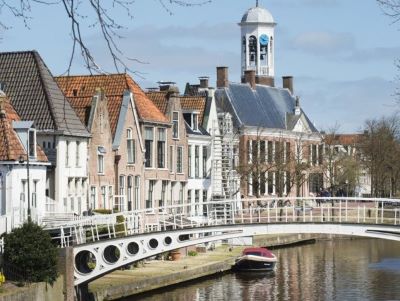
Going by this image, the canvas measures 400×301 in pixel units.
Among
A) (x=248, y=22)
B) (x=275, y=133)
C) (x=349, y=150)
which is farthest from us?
(x=349, y=150)

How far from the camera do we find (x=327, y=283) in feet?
179

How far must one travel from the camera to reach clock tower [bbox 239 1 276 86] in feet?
336

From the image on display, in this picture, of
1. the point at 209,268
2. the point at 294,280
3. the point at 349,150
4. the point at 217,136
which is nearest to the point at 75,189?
the point at 209,268

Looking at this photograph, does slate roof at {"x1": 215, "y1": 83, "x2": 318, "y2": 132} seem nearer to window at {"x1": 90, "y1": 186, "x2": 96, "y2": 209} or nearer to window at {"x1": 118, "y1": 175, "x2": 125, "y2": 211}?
window at {"x1": 118, "y1": 175, "x2": 125, "y2": 211}

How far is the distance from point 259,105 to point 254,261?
33019 millimetres

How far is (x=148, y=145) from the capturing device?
63531 millimetres

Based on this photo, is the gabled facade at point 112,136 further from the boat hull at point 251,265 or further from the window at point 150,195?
the boat hull at point 251,265

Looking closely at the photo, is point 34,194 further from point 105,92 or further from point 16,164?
point 105,92

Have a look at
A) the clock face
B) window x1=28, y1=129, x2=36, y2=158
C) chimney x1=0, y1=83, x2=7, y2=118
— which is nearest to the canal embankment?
window x1=28, y1=129, x2=36, y2=158

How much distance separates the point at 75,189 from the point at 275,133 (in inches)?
1521

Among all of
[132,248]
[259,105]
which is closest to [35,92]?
[132,248]

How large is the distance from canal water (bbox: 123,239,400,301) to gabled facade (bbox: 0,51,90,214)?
21.4 ft

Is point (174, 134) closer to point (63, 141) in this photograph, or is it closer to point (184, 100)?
point (184, 100)

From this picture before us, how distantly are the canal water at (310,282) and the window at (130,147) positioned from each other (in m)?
7.43
